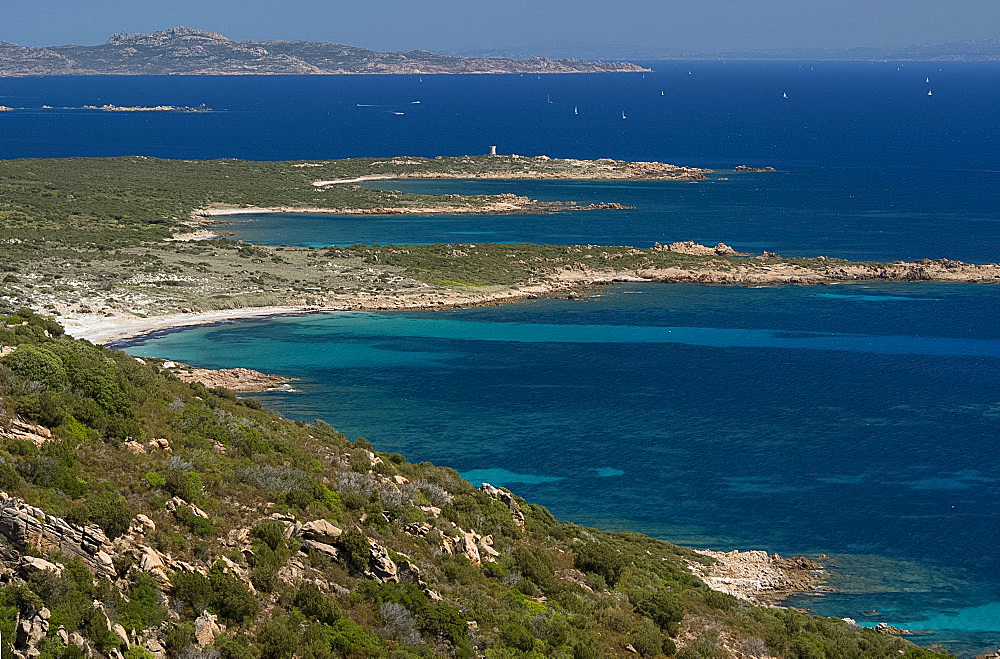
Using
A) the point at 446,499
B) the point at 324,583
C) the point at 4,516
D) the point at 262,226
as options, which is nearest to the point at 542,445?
the point at 446,499

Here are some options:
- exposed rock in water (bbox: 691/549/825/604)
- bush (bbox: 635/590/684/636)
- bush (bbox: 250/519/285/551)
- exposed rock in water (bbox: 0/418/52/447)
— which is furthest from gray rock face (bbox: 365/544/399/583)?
exposed rock in water (bbox: 691/549/825/604)

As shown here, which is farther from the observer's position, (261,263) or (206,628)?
(261,263)

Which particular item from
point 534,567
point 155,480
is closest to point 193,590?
point 155,480

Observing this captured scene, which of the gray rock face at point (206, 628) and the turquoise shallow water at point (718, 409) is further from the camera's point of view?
the turquoise shallow water at point (718, 409)

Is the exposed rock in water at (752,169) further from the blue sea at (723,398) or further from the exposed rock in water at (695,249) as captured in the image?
the exposed rock in water at (695,249)

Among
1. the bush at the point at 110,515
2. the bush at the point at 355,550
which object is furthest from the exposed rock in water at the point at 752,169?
the bush at the point at 110,515

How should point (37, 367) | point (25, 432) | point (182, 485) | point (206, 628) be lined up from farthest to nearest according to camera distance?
point (37, 367), point (25, 432), point (182, 485), point (206, 628)

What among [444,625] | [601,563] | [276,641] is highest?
[276,641]

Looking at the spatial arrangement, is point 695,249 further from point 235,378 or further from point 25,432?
point 25,432
